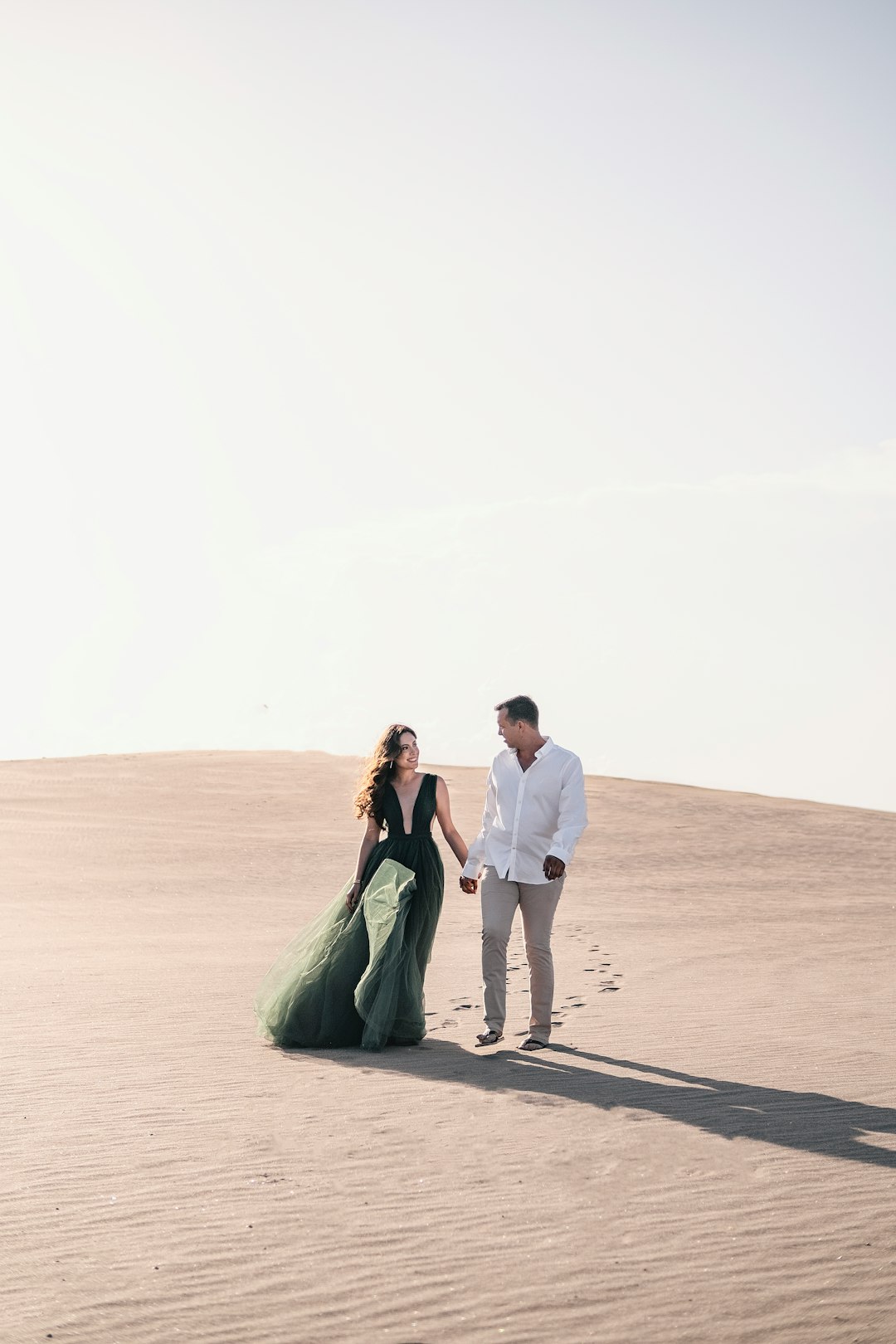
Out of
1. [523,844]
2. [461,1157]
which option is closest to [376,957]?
[523,844]

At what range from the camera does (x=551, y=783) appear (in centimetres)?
721

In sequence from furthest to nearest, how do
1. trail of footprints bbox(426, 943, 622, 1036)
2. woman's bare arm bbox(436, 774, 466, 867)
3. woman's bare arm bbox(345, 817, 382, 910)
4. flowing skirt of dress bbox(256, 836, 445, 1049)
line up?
trail of footprints bbox(426, 943, 622, 1036)
woman's bare arm bbox(345, 817, 382, 910)
woman's bare arm bbox(436, 774, 466, 867)
flowing skirt of dress bbox(256, 836, 445, 1049)

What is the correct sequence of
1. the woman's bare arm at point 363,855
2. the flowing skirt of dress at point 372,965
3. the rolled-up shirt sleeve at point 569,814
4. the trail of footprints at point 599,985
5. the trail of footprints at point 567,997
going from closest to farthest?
the rolled-up shirt sleeve at point 569,814 < the flowing skirt of dress at point 372,965 < the woman's bare arm at point 363,855 < the trail of footprints at point 567,997 < the trail of footprints at point 599,985

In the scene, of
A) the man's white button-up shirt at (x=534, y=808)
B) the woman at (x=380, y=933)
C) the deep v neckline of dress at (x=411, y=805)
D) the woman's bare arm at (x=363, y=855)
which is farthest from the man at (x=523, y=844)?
the woman's bare arm at (x=363, y=855)

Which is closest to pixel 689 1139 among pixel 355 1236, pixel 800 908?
pixel 355 1236

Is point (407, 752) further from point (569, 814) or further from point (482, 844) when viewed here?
point (569, 814)

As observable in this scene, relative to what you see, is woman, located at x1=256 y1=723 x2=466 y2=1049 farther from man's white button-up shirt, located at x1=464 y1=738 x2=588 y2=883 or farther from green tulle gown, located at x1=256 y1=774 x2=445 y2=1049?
man's white button-up shirt, located at x1=464 y1=738 x2=588 y2=883

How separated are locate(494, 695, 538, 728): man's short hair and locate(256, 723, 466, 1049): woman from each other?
2.24 ft

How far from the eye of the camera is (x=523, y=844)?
7211 mm

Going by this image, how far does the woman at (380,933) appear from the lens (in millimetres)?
7324

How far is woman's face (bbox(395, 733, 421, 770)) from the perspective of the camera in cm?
→ 753

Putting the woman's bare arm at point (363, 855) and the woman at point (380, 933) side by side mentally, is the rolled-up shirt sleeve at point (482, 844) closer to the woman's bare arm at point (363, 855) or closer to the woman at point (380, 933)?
the woman at point (380, 933)

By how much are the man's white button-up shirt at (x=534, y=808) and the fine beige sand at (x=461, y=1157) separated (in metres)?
1.14

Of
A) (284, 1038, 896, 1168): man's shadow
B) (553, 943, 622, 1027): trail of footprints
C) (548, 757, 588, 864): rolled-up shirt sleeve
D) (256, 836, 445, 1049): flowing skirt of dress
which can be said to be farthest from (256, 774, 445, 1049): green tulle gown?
(553, 943, 622, 1027): trail of footprints
